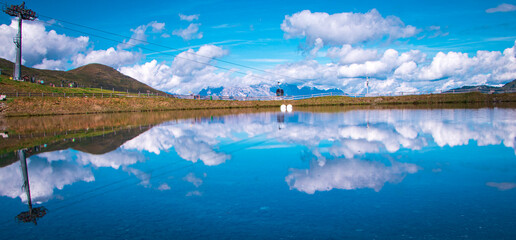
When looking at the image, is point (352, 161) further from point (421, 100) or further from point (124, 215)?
point (421, 100)

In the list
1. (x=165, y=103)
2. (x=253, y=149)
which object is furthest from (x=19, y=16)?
(x=253, y=149)

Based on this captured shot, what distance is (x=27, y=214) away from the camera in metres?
8.30

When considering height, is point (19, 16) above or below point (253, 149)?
above

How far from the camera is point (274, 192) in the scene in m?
9.34

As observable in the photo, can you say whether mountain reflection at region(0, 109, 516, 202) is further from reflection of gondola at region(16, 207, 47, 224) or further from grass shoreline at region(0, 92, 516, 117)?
grass shoreline at region(0, 92, 516, 117)

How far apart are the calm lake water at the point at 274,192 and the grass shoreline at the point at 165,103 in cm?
5898

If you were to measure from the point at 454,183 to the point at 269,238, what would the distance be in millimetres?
6565

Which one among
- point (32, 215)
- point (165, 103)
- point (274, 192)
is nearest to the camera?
point (32, 215)

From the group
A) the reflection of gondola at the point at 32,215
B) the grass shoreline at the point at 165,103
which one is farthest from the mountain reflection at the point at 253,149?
the grass shoreline at the point at 165,103

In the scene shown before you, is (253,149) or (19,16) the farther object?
(19,16)

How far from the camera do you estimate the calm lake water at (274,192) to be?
6773 millimetres

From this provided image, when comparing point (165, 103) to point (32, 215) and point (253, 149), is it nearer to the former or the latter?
point (253, 149)

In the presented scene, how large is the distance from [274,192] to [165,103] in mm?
84370

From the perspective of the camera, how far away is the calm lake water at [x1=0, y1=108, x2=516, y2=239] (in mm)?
6773
